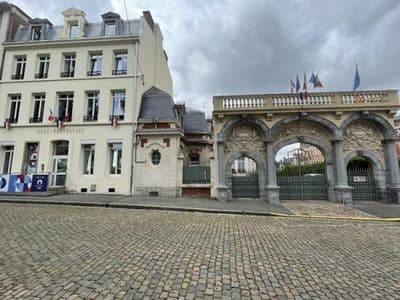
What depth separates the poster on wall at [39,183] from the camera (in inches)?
488

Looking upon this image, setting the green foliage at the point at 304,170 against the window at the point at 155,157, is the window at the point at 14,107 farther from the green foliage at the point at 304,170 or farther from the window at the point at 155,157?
the green foliage at the point at 304,170

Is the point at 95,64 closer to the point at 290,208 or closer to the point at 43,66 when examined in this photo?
the point at 43,66

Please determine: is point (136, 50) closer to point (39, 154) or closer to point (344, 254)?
point (39, 154)

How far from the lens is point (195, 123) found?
1998cm

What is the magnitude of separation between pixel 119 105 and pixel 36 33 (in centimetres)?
894

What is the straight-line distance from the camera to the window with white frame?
1455 centimetres

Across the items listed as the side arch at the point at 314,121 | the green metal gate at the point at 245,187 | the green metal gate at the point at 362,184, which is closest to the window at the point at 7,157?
the green metal gate at the point at 245,187

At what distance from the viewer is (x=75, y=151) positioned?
14164 mm

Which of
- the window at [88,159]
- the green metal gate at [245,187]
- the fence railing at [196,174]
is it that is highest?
the window at [88,159]

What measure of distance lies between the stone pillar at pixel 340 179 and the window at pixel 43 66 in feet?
63.6

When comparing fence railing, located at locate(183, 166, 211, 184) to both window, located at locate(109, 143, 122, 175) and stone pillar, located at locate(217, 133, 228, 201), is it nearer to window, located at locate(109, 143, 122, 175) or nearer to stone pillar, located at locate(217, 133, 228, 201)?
stone pillar, located at locate(217, 133, 228, 201)

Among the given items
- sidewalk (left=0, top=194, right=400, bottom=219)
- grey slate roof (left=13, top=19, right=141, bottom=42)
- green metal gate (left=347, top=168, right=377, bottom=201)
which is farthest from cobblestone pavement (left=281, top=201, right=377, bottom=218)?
grey slate roof (left=13, top=19, right=141, bottom=42)

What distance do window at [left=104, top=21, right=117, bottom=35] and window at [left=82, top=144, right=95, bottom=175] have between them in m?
8.39

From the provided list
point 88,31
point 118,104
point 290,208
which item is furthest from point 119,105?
point 290,208
